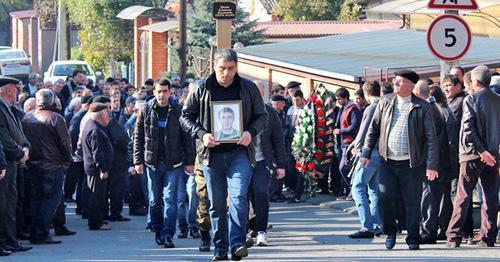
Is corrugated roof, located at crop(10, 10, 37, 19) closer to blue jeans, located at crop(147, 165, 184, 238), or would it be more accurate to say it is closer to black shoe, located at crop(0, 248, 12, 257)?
blue jeans, located at crop(147, 165, 184, 238)

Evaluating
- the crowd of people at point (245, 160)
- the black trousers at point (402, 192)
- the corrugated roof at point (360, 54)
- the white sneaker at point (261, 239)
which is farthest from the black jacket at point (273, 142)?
the corrugated roof at point (360, 54)

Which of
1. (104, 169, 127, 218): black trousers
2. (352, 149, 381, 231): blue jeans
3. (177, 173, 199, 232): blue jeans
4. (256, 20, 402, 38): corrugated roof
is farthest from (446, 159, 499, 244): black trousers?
(256, 20, 402, 38): corrugated roof

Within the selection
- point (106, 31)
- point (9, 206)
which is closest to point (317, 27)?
point (106, 31)

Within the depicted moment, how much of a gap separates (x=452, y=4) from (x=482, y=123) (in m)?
2.18

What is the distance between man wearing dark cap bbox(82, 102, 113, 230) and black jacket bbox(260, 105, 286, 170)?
9.59 feet

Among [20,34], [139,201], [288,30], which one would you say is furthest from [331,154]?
[20,34]

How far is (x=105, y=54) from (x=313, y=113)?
34.5 metres

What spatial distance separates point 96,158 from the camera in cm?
1552

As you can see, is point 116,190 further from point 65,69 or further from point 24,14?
point 24,14

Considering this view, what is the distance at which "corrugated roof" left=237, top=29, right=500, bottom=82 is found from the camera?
2266 cm

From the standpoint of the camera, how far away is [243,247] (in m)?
10.9

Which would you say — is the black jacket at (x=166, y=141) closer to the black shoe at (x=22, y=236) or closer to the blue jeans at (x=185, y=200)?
the blue jeans at (x=185, y=200)

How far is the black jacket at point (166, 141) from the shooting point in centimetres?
1303

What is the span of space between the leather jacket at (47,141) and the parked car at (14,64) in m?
31.4
